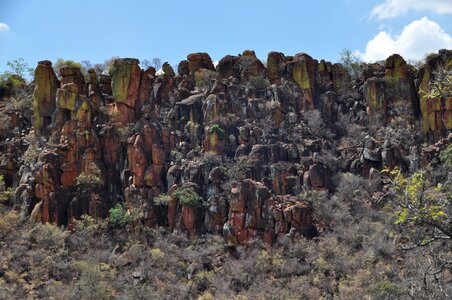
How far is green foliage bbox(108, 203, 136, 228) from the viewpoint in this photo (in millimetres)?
31703

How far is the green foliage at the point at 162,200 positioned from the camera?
32406 mm

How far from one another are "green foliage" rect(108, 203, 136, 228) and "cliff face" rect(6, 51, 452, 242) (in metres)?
0.97

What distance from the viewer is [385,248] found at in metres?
28.2

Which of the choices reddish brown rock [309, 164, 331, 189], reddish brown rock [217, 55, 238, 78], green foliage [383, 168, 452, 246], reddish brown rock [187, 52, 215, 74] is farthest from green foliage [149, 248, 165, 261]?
green foliage [383, 168, 452, 246]

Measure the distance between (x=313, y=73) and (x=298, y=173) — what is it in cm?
1102

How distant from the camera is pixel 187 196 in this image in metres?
31.8

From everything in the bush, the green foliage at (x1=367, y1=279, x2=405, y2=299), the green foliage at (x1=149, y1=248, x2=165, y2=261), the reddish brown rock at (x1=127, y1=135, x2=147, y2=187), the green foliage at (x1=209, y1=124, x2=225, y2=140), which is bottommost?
the green foliage at (x1=367, y1=279, x2=405, y2=299)

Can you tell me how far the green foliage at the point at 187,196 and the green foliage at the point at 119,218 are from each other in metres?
3.19

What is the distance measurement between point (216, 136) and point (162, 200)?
6591 millimetres

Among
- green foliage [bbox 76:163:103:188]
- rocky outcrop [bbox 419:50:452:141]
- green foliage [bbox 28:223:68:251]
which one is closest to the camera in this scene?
green foliage [bbox 28:223:68:251]

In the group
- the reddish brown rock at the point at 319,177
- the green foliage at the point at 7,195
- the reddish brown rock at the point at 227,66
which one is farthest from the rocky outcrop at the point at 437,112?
the green foliage at the point at 7,195

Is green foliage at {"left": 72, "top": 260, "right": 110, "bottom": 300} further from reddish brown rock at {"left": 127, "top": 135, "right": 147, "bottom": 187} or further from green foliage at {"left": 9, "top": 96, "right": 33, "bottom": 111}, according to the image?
green foliage at {"left": 9, "top": 96, "right": 33, "bottom": 111}

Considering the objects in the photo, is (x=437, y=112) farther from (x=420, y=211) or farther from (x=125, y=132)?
(x=420, y=211)

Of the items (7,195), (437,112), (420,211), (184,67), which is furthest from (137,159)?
(420,211)
